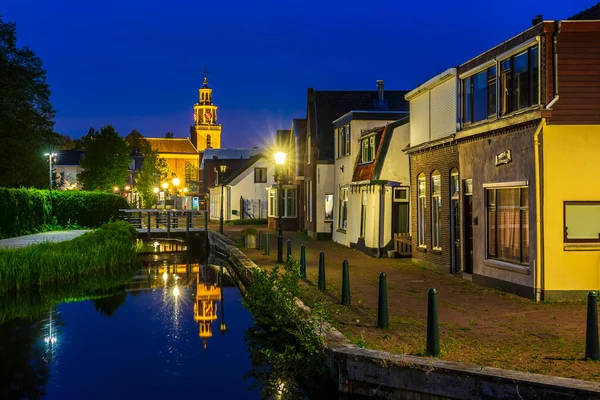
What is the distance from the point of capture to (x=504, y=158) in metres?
14.9

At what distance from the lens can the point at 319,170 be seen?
34656 millimetres

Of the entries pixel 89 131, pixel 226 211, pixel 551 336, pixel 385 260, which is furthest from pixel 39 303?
pixel 89 131

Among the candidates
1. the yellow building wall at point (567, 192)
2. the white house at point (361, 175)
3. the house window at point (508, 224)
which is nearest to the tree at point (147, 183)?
the white house at point (361, 175)

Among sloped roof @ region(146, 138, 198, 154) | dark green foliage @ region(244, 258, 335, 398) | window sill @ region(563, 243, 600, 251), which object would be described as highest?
sloped roof @ region(146, 138, 198, 154)

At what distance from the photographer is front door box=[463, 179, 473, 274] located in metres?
17.3

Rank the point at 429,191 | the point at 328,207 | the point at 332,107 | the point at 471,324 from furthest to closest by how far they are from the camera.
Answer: the point at 332,107
the point at 328,207
the point at 429,191
the point at 471,324

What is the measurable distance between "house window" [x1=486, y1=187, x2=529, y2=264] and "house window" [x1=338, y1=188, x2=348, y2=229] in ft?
48.6

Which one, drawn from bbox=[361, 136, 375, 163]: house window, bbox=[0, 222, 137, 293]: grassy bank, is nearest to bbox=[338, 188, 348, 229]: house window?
bbox=[361, 136, 375, 163]: house window

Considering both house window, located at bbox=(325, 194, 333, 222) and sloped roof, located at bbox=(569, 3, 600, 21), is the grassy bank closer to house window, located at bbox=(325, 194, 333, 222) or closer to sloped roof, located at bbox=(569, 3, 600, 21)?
house window, located at bbox=(325, 194, 333, 222)

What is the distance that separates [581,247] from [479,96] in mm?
4998

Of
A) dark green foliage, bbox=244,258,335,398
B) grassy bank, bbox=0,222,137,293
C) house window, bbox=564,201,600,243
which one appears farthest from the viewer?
grassy bank, bbox=0,222,137,293

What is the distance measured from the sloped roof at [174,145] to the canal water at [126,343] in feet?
508

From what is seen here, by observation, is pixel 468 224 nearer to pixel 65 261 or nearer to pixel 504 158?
pixel 504 158

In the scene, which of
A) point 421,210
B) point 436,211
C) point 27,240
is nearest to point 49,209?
point 27,240
